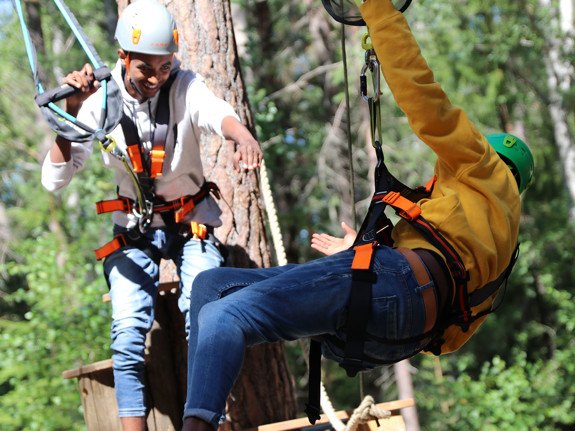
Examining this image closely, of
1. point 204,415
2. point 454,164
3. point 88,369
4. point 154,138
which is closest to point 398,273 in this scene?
point 454,164

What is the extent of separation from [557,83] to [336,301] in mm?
11718

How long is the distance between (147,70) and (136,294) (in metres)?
0.98

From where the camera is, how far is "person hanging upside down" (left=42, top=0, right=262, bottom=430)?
3016 millimetres

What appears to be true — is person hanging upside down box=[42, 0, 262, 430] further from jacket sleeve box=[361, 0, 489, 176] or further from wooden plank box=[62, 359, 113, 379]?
jacket sleeve box=[361, 0, 489, 176]

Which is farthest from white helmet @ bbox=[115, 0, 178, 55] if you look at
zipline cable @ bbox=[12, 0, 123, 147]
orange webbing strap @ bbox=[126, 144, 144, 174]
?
Result: orange webbing strap @ bbox=[126, 144, 144, 174]

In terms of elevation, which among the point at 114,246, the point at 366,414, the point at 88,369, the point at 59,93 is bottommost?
the point at 366,414

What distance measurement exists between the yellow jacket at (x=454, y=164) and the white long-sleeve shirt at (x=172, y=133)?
87cm

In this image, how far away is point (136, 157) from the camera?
10.2ft

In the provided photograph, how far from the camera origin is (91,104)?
3023 mm

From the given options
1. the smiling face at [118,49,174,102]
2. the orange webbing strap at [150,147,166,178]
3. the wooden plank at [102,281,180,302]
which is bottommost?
the wooden plank at [102,281,180,302]

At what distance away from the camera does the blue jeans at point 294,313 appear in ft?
6.79

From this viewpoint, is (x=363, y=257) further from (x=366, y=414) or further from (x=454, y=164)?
(x=366, y=414)

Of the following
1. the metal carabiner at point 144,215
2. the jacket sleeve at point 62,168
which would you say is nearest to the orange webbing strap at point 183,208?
the metal carabiner at point 144,215

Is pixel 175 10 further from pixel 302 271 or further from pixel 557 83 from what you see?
pixel 557 83
